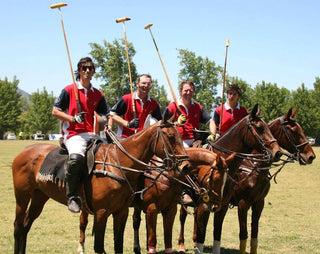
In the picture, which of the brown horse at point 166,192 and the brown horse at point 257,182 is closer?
the brown horse at point 166,192

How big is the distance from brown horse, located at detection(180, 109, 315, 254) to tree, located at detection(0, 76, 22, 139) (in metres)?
86.8

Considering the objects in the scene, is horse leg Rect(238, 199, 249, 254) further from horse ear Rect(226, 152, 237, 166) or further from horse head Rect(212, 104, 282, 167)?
horse ear Rect(226, 152, 237, 166)

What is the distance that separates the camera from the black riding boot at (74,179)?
603 cm

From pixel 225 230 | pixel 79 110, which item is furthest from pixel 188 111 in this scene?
pixel 225 230

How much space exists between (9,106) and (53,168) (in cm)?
8855

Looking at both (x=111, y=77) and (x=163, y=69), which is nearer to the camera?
(x=163, y=69)

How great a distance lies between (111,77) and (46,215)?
50.5 meters

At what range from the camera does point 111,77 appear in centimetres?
6206

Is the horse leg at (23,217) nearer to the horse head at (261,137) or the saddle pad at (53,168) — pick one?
the saddle pad at (53,168)

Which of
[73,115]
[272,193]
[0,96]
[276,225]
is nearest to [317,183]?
[272,193]

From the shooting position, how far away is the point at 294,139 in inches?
334

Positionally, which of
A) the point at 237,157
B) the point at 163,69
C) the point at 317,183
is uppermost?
the point at 163,69

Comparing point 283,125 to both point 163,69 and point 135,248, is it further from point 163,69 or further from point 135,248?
point 135,248

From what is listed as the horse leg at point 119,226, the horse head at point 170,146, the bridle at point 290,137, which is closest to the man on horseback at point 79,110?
the horse leg at point 119,226
